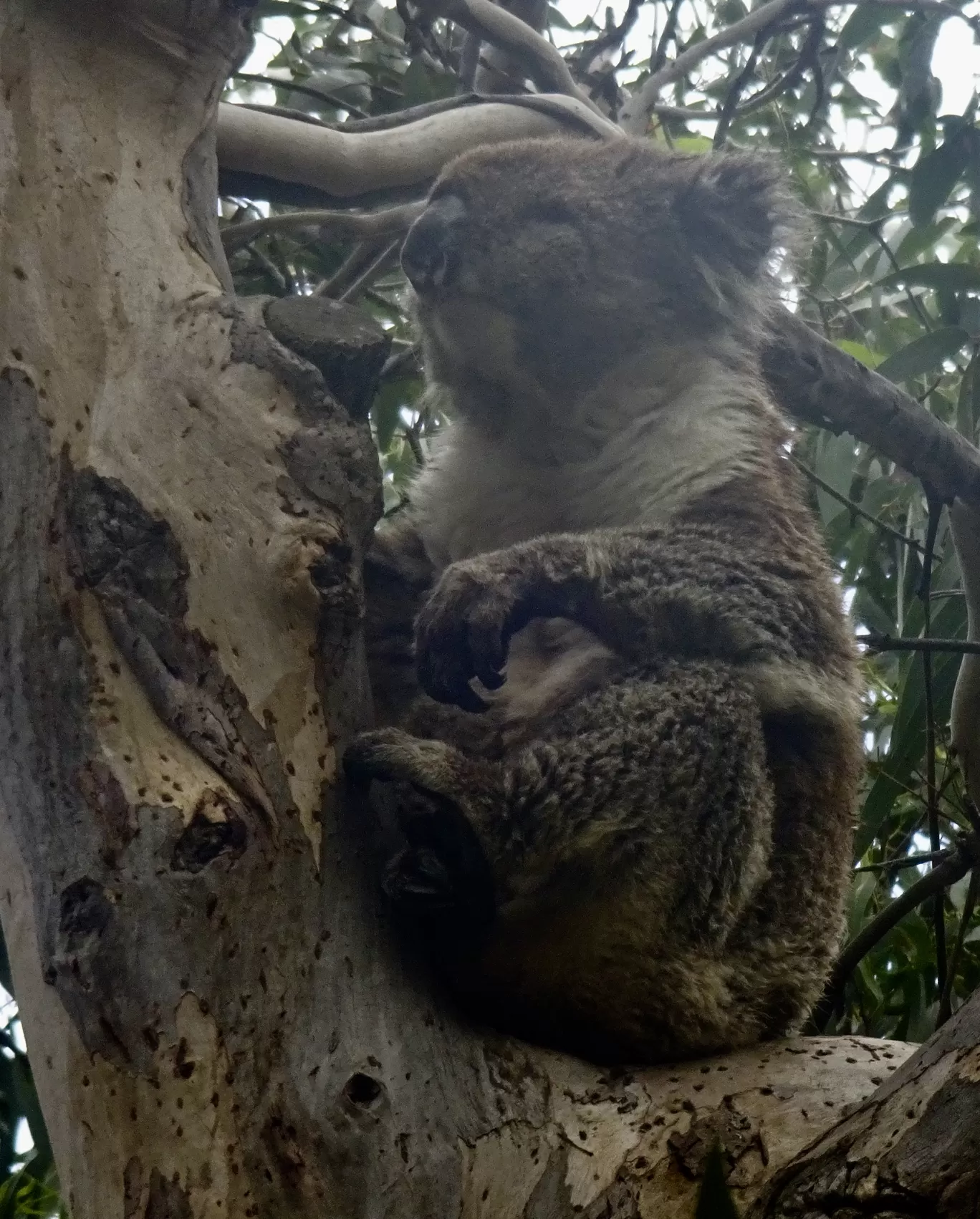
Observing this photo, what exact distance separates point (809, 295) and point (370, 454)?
221 centimetres

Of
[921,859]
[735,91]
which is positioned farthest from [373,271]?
[921,859]

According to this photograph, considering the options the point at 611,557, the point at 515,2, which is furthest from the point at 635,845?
the point at 515,2

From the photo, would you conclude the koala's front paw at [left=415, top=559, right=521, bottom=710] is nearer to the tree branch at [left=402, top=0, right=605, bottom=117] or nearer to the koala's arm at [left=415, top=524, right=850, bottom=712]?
the koala's arm at [left=415, top=524, right=850, bottom=712]

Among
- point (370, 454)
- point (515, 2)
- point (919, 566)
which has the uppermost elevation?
point (515, 2)

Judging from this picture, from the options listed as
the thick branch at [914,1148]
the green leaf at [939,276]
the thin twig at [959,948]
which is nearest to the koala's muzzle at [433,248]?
the green leaf at [939,276]

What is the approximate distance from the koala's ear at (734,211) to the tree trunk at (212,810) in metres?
1.32

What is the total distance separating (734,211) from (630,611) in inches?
48.6

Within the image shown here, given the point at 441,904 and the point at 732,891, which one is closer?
the point at 441,904

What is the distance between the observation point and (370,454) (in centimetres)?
164

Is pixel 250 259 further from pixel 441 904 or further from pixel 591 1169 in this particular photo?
pixel 591 1169

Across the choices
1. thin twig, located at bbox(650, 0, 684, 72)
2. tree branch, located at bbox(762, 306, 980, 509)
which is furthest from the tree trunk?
thin twig, located at bbox(650, 0, 684, 72)

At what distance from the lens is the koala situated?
168 centimetres

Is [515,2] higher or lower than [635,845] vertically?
higher

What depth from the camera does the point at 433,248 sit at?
2531mm
